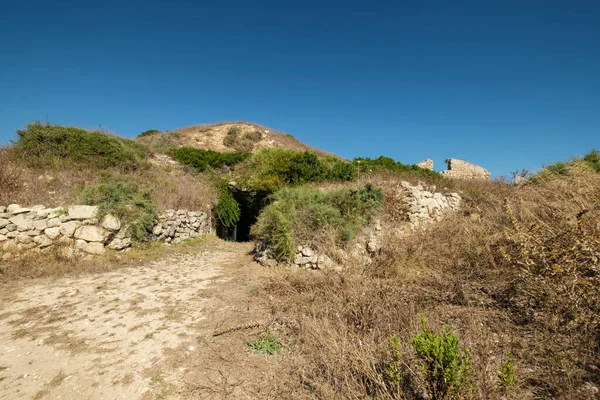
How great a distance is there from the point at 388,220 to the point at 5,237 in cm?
1040

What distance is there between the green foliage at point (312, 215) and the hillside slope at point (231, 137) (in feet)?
52.3

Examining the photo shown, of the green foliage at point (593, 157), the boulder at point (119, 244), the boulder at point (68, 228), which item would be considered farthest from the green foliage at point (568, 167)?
the boulder at point (68, 228)

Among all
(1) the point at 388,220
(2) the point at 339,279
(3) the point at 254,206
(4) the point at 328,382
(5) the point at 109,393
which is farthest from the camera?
(3) the point at 254,206

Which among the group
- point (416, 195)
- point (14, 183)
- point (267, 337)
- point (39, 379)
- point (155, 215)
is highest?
point (416, 195)

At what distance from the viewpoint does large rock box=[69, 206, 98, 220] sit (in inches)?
308

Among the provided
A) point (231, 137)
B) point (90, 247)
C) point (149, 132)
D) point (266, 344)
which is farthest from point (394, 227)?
point (149, 132)

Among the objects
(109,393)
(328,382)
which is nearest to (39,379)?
(109,393)

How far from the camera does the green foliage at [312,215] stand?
6984 millimetres

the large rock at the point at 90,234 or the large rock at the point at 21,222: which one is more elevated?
the large rock at the point at 21,222

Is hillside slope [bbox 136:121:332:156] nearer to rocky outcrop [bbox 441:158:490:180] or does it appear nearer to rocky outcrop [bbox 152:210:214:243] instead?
rocky outcrop [bbox 441:158:490:180]

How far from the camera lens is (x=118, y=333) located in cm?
398

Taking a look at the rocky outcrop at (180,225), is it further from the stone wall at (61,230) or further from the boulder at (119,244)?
the stone wall at (61,230)

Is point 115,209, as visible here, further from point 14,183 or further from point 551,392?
point 551,392

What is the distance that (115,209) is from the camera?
8.39m
